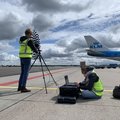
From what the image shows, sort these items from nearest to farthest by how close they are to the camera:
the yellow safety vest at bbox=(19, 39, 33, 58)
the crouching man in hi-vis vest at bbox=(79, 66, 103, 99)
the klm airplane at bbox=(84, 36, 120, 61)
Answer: the crouching man in hi-vis vest at bbox=(79, 66, 103, 99), the yellow safety vest at bbox=(19, 39, 33, 58), the klm airplane at bbox=(84, 36, 120, 61)

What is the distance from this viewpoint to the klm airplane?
218ft

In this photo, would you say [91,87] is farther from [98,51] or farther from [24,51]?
[98,51]

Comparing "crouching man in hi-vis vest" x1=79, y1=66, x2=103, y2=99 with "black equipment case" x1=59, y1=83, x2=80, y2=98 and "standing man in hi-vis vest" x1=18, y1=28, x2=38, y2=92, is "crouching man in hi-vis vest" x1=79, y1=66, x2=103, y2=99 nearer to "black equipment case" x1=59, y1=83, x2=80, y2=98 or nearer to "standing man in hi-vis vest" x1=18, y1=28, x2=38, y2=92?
"black equipment case" x1=59, y1=83, x2=80, y2=98

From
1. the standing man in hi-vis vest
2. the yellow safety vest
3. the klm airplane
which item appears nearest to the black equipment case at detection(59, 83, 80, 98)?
the standing man in hi-vis vest

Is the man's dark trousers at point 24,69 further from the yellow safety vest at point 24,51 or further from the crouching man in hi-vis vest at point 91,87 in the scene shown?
the crouching man in hi-vis vest at point 91,87

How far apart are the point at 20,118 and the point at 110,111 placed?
198 cm

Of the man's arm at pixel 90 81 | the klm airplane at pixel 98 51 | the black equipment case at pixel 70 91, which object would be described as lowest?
the black equipment case at pixel 70 91

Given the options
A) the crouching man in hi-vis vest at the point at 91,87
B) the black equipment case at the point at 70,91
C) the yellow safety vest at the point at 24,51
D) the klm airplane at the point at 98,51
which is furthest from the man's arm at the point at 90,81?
the klm airplane at the point at 98,51

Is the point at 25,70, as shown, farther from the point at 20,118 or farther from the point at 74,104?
the point at 20,118

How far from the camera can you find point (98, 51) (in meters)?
66.7

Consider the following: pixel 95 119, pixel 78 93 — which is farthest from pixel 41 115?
pixel 78 93

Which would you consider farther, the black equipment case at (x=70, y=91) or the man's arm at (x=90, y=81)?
the man's arm at (x=90, y=81)

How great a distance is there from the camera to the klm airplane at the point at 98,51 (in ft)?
218

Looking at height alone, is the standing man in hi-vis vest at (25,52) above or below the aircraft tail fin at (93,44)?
below
